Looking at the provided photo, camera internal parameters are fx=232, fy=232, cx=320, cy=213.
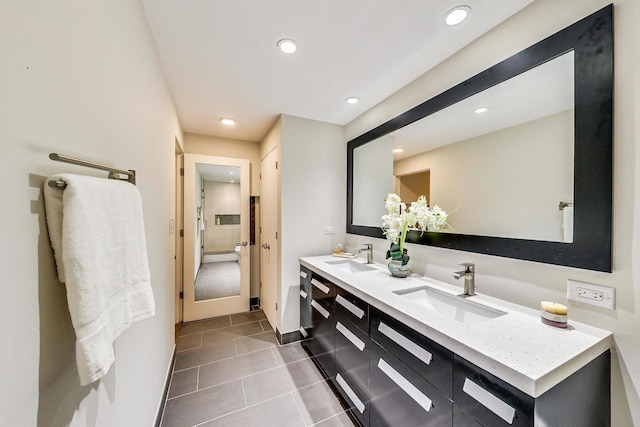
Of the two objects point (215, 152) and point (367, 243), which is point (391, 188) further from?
point (215, 152)

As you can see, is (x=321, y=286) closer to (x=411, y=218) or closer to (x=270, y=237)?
(x=411, y=218)

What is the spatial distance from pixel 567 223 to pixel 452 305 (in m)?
0.70

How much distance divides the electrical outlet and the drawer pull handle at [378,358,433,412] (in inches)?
31.3

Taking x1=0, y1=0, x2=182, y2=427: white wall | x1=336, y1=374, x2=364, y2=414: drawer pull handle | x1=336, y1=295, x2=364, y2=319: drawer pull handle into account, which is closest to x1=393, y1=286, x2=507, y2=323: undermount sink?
x1=336, y1=295, x2=364, y2=319: drawer pull handle

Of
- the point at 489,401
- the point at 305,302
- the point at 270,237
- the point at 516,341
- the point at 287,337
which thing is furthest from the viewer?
the point at 270,237

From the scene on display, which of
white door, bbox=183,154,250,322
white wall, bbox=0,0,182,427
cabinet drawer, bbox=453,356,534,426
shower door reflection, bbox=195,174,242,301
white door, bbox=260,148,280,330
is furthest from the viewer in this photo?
shower door reflection, bbox=195,174,242,301

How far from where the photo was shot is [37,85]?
1.72ft

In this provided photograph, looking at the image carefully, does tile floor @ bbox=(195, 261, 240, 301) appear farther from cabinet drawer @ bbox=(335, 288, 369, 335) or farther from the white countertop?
the white countertop

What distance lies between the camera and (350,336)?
160cm

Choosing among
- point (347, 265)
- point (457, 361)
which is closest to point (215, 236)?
point (347, 265)

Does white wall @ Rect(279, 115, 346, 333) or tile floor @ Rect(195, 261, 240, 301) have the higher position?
white wall @ Rect(279, 115, 346, 333)

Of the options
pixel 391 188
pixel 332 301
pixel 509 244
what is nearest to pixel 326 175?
pixel 391 188

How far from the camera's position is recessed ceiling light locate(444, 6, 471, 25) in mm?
1225

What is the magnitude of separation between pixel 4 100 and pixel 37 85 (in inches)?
4.7
